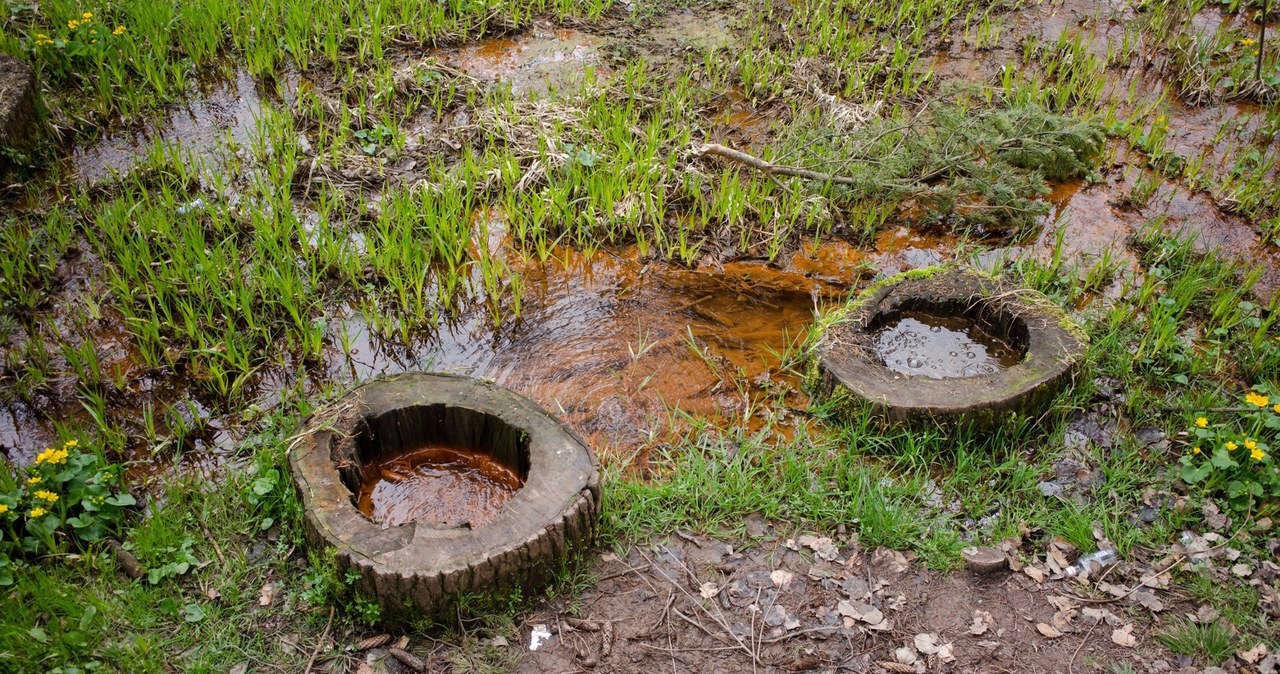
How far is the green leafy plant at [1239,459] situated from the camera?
341 cm

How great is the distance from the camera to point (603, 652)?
9.86 feet

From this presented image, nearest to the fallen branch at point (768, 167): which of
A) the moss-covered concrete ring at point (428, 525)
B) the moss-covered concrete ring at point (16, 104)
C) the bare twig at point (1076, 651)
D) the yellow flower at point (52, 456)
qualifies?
the moss-covered concrete ring at point (428, 525)

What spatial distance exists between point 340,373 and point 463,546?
5.77 ft

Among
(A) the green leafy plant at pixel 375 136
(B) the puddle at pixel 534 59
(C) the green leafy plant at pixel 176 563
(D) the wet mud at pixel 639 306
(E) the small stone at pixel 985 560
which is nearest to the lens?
(C) the green leafy plant at pixel 176 563

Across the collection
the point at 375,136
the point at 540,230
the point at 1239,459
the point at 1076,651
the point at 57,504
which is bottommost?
the point at 1076,651

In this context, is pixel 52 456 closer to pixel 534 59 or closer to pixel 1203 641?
pixel 1203 641

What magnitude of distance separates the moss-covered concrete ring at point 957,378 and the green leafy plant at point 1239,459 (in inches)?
24.1

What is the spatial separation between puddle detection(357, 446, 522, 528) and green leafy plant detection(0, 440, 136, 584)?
962mm

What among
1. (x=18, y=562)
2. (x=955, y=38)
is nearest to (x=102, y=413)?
(x=18, y=562)

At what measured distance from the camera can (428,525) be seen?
116 inches

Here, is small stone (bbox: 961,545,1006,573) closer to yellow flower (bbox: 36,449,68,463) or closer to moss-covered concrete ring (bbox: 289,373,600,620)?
moss-covered concrete ring (bbox: 289,373,600,620)

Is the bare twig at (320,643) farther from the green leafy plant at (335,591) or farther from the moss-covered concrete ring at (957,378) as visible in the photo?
the moss-covered concrete ring at (957,378)

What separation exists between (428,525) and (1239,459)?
3399mm

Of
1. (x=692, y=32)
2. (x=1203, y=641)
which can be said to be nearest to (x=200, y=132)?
(x=692, y=32)
